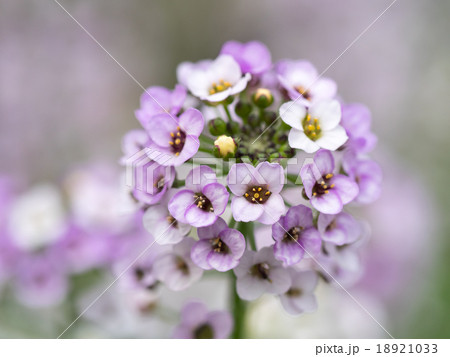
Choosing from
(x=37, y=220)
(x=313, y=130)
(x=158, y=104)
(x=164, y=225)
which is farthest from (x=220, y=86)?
(x=37, y=220)

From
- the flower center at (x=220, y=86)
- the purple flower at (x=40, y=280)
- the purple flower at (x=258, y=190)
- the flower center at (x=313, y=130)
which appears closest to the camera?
the purple flower at (x=258, y=190)

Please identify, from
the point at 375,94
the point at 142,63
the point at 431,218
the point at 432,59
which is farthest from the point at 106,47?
the point at 431,218

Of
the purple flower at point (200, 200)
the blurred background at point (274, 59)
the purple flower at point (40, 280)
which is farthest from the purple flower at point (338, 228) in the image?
the purple flower at point (40, 280)

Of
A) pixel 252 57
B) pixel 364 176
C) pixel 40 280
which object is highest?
pixel 252 57

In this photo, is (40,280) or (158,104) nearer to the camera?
(158,104)

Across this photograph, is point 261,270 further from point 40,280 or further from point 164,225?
point 40,280

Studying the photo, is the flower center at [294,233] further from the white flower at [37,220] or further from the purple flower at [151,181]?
the white flower at [37,220]

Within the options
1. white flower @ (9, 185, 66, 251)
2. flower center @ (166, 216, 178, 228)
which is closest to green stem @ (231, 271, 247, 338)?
flower center @ (166, 216, 178, 228)
